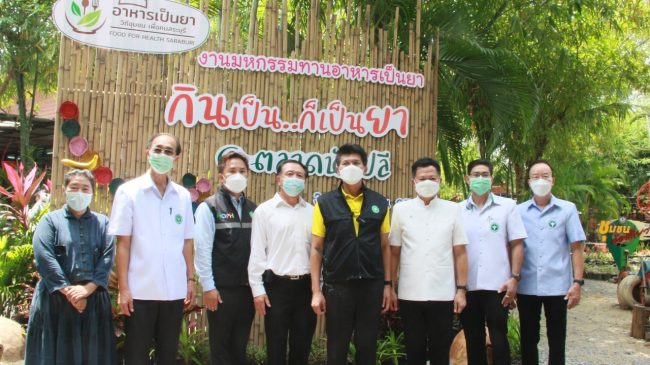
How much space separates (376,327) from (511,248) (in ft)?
3.71

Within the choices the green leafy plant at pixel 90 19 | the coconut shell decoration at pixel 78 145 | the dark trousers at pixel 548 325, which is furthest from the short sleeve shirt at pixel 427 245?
the green leafy plant at pixel 90 19

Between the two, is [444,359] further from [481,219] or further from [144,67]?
[144,67]

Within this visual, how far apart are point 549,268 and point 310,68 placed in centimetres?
266

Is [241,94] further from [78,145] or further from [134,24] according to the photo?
[78,145]

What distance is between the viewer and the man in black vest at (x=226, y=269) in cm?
359

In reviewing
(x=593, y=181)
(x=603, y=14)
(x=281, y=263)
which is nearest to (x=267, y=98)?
(x=281, y=263)

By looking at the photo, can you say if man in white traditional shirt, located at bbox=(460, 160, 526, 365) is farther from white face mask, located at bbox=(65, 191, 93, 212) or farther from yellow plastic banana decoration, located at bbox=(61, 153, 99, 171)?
yellow plastic banana decoration, located at bbox=(61, 153, 99, 171)

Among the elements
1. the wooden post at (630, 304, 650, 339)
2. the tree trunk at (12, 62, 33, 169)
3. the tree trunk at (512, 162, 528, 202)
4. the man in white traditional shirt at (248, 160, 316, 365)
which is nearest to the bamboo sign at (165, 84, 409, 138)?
the man in white traditional shirt at (248, 160, 316, 365)

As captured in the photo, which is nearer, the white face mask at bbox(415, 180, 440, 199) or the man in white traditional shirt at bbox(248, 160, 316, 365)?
the man in white traditional shirt at bbox(248, 160, 316, 365)

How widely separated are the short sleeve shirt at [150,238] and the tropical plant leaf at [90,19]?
6.64 ft

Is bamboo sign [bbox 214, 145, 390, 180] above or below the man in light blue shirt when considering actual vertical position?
above

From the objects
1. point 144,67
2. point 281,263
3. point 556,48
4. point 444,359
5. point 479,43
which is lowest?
point 444,359

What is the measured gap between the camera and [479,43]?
630 centimetres

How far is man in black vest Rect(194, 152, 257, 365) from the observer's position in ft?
11.8
